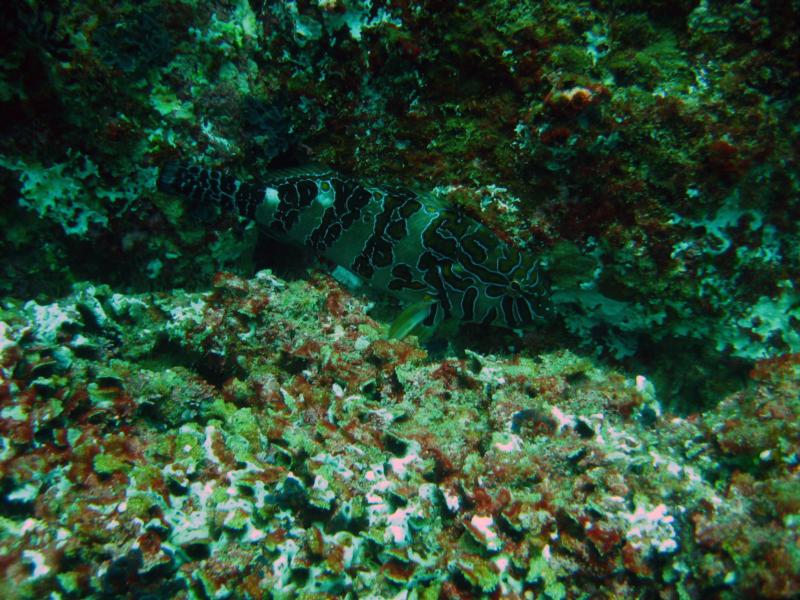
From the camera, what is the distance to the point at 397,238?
4.34 m

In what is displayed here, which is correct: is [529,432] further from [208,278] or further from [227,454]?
[208,278]

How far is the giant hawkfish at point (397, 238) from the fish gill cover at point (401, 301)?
0.03m

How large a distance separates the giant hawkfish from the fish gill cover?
3 centimetres

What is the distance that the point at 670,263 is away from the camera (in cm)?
362

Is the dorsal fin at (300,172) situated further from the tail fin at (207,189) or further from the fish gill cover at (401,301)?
the tail fin at (207,189)

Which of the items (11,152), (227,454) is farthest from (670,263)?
(11,152)

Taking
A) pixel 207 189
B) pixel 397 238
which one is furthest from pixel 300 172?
pixel 397 238

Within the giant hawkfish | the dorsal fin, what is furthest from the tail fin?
the dorsal fin

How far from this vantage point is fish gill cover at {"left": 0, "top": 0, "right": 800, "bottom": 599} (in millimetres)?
2717

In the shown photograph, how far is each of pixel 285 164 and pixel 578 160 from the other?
2902 millimetres

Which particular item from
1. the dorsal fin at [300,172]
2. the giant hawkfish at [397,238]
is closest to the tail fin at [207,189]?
the giant hawkfish at [397,238]

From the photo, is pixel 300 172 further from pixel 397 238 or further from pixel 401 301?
pixel 401 301

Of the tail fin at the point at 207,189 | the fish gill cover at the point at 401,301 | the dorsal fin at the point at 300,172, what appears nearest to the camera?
the fish gill cover at the point at 401,301

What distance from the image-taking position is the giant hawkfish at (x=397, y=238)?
158 inches
